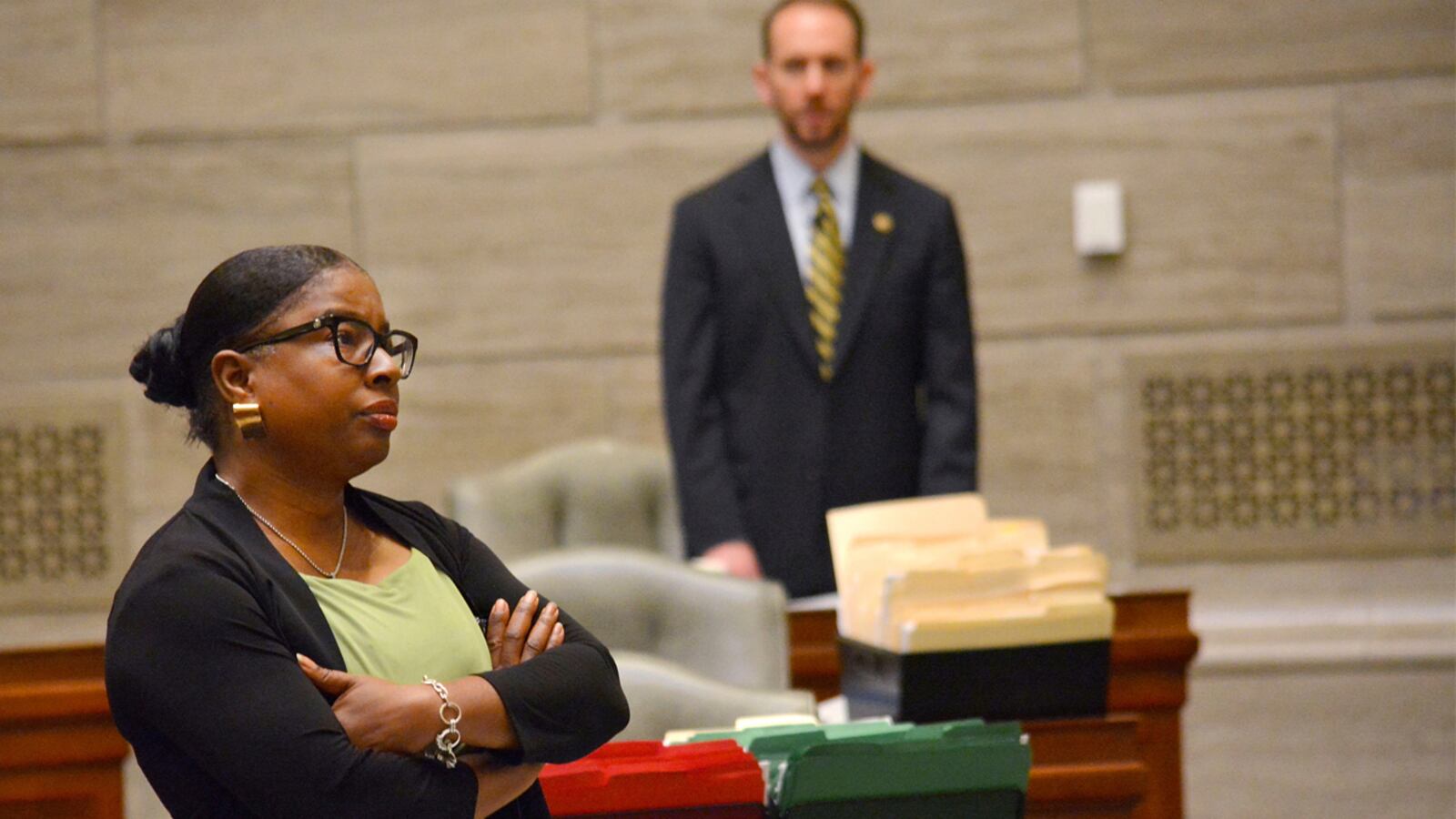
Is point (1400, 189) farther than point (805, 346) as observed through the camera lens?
Yes

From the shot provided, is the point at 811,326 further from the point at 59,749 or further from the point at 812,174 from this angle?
the point at 59,749

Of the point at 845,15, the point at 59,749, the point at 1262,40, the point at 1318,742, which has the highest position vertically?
the point at 1262,40

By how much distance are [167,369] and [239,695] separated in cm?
32

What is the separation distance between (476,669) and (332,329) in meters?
0.32

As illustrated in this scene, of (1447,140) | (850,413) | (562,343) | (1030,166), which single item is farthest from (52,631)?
(1447,140)

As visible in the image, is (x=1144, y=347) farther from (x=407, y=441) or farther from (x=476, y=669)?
(x=476, y=669)

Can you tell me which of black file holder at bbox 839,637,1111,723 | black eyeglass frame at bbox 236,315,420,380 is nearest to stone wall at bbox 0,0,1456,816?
black file holder at bbox 839,637,1111,723

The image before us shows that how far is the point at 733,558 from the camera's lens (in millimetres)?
3291

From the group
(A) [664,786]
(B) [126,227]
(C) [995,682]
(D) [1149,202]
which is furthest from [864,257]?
(B) [126,227]

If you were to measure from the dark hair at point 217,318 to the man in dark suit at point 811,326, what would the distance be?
200 cm

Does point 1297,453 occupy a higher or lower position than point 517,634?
lower

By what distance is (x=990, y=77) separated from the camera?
16.9 feet

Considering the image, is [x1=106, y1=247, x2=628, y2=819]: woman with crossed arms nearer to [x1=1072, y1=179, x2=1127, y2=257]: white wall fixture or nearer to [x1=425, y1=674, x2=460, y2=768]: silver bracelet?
[x1=425, y1=674, x2=460, y2=768]: silver bracelet

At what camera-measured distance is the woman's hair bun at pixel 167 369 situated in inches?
59.2
